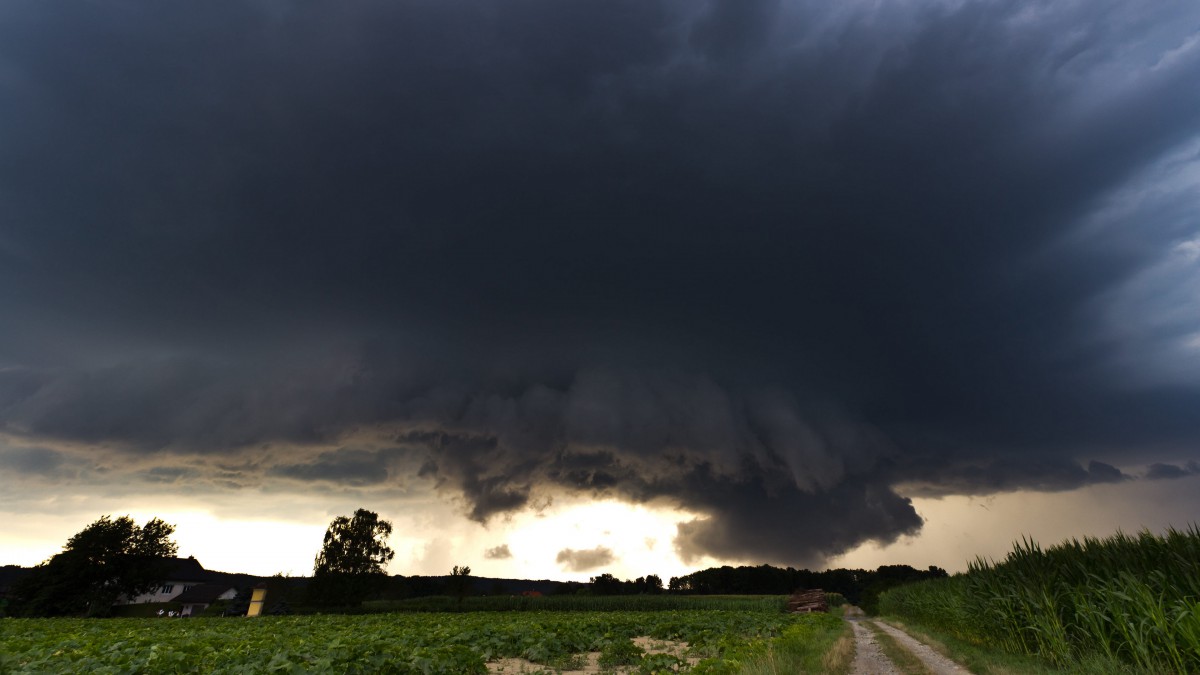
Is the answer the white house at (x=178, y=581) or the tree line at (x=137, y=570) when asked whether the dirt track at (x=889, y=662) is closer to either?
the tree line at (x=137, y=570)

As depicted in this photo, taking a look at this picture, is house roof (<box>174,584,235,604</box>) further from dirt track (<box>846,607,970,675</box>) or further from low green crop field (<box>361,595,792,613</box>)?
dirt track (<box>846,607,970,675</box>)

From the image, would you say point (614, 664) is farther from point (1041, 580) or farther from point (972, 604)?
point (972, 604)

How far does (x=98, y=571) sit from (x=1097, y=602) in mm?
107491

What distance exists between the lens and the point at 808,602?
7888cm

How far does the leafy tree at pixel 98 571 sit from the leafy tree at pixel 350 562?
23045 mm

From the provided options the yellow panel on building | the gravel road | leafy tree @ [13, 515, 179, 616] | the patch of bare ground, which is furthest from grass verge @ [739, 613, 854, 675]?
leafy tree @ [13, 515, 179, 616]

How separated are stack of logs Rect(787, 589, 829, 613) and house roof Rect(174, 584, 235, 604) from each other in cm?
10424

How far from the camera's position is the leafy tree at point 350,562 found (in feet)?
276

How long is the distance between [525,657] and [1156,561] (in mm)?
18849

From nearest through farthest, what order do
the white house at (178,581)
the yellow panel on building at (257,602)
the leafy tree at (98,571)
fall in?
the yellow panel on building at (257,602)
the leafy tree at (98,571)
the white house at (178,581)

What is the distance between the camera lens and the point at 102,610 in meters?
76.3

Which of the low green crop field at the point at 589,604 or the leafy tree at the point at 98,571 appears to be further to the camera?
the low green crop field at the point at 589,604

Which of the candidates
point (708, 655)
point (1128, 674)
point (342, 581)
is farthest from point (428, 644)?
point (342, 581)

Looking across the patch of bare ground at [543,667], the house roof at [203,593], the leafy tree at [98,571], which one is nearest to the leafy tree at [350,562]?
the leafy tree at [98,571]
